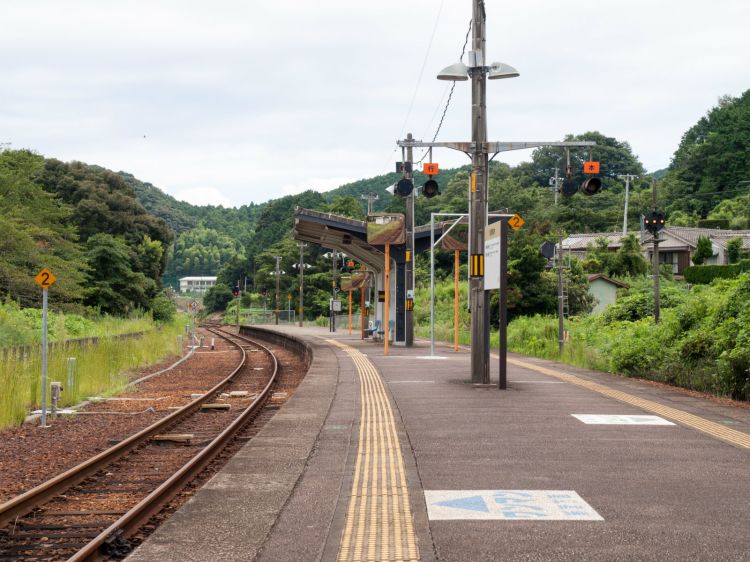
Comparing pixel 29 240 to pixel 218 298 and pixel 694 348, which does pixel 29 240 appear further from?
pixel 218 298

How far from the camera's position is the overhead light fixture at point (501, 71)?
16906 millimetres

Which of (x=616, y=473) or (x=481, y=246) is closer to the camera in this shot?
(x=616, y=473)

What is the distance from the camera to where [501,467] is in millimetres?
8547

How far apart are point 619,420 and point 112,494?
670 cm

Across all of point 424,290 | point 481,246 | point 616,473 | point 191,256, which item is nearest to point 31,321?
point 481,246

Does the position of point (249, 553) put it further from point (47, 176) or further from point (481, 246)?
point (47, 176)

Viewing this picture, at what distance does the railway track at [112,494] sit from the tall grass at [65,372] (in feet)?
7.73

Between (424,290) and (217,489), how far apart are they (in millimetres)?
61224

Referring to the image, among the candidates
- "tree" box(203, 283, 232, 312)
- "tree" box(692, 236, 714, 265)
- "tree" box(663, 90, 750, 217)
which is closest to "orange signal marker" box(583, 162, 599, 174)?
"tree" box(692, 236, 714, 265)

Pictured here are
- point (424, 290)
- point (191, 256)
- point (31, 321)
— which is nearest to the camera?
point (31, 321)

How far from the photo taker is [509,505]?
6922mm

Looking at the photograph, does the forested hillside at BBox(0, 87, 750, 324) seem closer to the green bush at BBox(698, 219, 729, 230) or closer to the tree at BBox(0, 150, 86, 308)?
the tree at BBox(0, 150, 86, 308)

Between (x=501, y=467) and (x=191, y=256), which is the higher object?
(x=191, y=256)

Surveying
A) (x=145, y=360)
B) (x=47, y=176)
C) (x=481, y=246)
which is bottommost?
(x=145, y=360)
